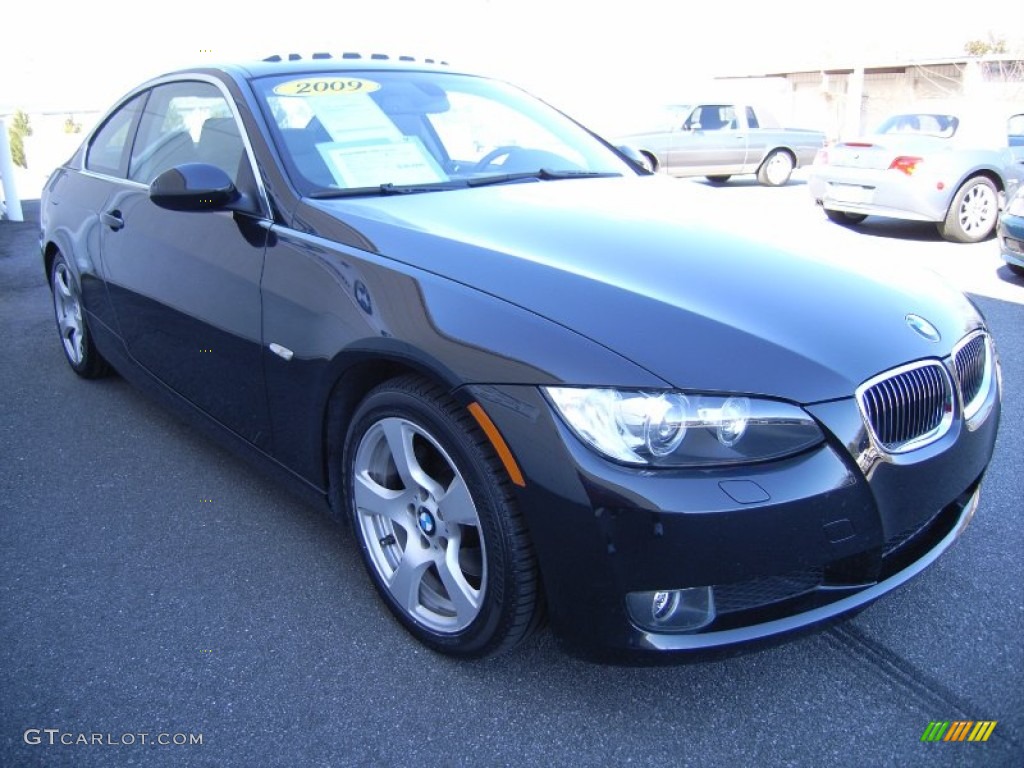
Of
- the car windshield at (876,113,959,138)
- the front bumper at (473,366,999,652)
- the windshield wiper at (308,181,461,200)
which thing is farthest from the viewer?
the car windshield at (876,113,959,138)

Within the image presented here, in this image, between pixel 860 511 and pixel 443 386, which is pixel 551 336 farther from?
pixel 860 511

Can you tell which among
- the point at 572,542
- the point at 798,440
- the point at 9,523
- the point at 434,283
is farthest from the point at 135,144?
the point at 798,440

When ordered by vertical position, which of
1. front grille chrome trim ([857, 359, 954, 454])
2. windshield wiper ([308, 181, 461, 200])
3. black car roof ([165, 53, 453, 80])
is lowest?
front grille chrome trim ([857, 359, 954, 454])

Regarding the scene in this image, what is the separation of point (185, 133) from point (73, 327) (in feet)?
5.33

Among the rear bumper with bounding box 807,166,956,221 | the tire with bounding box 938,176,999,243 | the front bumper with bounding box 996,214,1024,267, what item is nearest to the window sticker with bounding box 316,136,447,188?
the front bumper with bounding box 996,214,1024,267

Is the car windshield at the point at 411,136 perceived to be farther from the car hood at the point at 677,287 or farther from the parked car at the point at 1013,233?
the parked car at the point at 1013,233

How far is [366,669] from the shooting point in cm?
227

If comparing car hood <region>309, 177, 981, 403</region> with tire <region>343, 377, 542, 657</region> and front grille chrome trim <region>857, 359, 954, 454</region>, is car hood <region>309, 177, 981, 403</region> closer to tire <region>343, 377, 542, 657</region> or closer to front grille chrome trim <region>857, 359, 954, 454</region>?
front grille chrome trim <region>857, 359, 954, 454</region>

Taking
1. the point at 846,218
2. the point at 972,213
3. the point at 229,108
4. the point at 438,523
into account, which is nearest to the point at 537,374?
the point at 438,523

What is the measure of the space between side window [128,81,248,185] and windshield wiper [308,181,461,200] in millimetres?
377

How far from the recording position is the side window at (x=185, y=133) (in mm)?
2916

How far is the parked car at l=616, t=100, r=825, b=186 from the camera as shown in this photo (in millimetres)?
14047

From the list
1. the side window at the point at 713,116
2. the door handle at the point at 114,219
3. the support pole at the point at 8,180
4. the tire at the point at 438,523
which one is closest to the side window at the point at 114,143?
the door handle at the point at 114,219

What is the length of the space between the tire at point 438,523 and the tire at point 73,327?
8.14 feet
